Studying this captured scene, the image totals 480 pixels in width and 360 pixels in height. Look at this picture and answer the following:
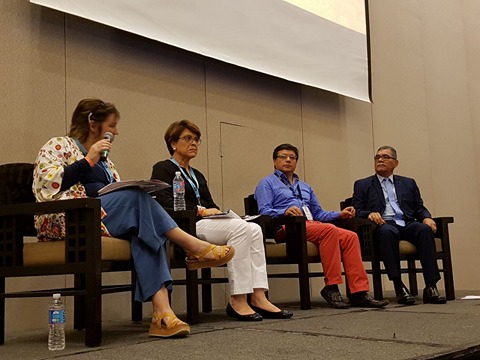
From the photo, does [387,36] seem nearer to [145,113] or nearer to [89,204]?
[145,113]

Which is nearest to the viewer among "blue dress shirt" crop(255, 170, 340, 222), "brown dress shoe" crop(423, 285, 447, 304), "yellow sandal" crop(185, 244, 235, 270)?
"yellow sandal" crop(185, 244, 235, 270)

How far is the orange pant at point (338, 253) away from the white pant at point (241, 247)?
601mm

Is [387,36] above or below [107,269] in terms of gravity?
above

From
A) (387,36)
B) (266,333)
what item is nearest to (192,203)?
(266,333)

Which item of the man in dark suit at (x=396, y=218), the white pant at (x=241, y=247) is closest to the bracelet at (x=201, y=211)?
the white pant at (x=241, y=247)

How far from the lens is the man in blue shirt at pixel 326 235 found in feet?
11.1

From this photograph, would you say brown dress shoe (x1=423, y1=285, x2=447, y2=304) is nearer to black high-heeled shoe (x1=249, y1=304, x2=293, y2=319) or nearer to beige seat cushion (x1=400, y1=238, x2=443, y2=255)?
beige seat cushion (x1=400, y1=238, x2=443, y2=255)

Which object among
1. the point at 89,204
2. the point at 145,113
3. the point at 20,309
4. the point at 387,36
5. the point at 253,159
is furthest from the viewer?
the point at 387,36

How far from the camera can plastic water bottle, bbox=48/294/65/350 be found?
2.10m

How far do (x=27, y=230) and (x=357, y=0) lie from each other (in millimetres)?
3543

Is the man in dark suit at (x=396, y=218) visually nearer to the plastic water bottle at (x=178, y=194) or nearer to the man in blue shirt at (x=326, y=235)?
the man in blue shirt at (x=326, y=235)

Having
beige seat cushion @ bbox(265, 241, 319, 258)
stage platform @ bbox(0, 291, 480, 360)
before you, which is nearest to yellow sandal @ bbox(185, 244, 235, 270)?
stage platform @ bbox(0, 291, 480, 360)

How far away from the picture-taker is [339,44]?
4828 millimetres

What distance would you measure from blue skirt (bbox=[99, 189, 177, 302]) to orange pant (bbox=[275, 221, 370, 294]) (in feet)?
4.23
